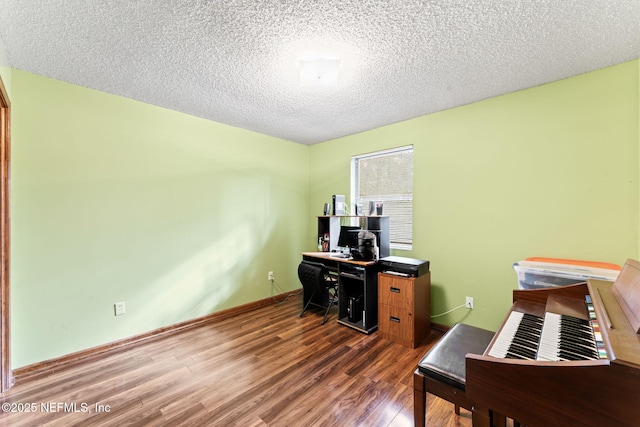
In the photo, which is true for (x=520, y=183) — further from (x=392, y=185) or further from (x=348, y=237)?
A: (x=348, y=237)

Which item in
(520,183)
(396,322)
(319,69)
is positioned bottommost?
(396,322)

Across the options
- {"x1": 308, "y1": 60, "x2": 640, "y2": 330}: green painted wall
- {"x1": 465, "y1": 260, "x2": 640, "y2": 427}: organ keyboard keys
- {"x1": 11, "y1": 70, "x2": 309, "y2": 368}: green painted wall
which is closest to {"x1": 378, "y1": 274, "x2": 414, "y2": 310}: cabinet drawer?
{"x1": 308, "y1": 60, "x2": 640, "y2": 330}: green painted wall

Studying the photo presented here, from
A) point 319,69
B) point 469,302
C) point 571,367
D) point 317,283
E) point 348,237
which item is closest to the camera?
point 571,367

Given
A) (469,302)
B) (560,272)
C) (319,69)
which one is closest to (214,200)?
(319,69)

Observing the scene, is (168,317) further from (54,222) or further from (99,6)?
(99,6)

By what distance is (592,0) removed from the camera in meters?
1.35

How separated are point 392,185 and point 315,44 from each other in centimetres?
207

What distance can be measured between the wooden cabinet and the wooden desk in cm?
14

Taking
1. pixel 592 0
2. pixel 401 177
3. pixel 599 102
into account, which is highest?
pixel 592 0

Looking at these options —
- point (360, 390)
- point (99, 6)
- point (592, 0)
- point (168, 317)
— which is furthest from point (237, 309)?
point (592, 0)

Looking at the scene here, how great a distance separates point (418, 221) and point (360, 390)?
74.2 inches

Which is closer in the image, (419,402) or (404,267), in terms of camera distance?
(419,402)

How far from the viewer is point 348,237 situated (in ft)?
11.0

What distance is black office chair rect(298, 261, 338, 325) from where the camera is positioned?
3.07 metres
